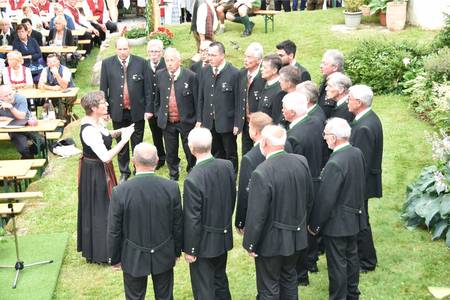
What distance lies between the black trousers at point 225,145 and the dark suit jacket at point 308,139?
2828mm

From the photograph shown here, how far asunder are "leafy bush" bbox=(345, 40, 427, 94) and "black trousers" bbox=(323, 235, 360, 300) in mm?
7668

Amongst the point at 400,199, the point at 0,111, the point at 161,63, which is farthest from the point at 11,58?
the point at 400,199

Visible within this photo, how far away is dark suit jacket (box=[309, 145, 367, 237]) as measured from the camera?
6.14 meters

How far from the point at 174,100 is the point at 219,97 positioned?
2.20ft

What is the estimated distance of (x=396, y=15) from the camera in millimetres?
16703

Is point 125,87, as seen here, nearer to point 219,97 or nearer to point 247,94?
point 219,97

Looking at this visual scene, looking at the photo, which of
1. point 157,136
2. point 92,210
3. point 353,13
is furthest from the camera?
point 353,13

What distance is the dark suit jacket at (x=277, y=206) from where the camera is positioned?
5.67 m

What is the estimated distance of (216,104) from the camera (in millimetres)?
9359

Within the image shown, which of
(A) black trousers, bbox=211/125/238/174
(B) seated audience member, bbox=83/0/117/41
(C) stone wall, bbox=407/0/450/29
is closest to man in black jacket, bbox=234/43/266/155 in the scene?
(A) black trousers, bbox=211/125/238/174

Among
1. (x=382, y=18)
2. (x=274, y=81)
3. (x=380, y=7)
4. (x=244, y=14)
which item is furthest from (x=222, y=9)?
(x=274, y=81)

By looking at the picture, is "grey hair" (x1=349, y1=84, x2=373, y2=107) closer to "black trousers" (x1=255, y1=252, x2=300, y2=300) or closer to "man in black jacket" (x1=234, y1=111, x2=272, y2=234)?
"man in black jacket" (x1=234, y1=111, x2=272, y2=234)

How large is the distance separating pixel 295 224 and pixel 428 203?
2.89m

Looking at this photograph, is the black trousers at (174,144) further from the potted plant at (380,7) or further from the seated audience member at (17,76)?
the potted plant at (380,7)
